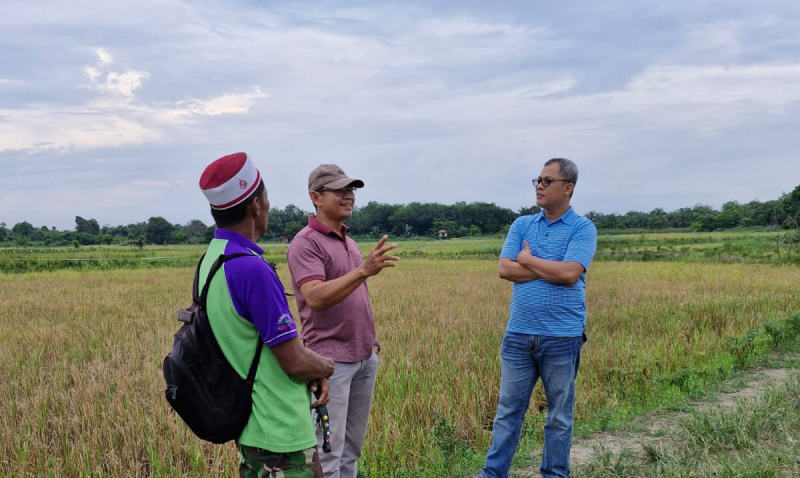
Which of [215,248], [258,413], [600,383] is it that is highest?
[215,248]

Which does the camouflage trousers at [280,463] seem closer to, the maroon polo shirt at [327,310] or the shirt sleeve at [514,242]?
the maroon polo shirt at [327,310]

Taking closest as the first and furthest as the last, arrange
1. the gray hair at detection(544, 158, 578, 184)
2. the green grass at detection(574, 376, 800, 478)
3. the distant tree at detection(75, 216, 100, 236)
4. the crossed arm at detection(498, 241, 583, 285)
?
the crossed arm at detection(498, 241, 583, 285) → the gray hair at detection(544, 158, 578, 184) → the green grass at detection(574, 376, 800, 478) → the distant tree at detection(75, 216, 100, 236)

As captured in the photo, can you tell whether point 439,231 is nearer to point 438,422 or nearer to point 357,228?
point 357,228

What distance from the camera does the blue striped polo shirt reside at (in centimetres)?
322

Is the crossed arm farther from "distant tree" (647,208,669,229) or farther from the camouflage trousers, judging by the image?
"distant tree" (647,208,669,229)

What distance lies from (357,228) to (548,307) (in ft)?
222

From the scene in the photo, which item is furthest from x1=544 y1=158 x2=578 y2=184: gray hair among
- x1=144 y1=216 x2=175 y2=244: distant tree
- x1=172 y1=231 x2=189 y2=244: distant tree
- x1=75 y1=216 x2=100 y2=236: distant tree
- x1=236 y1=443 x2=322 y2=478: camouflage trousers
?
x1=75 y1=216 x2=100 y2=236: distant tree

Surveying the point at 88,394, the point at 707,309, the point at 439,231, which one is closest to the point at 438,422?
the point at 88,394

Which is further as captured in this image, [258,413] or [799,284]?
[799,284]

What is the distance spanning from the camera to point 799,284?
12695mm

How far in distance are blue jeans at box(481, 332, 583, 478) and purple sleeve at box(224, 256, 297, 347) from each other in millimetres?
1862

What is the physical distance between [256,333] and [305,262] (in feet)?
2.81

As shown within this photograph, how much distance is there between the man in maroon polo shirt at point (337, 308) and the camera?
2623 millimetres

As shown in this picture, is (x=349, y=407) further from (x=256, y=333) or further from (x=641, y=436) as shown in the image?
(x=641, y=436)
